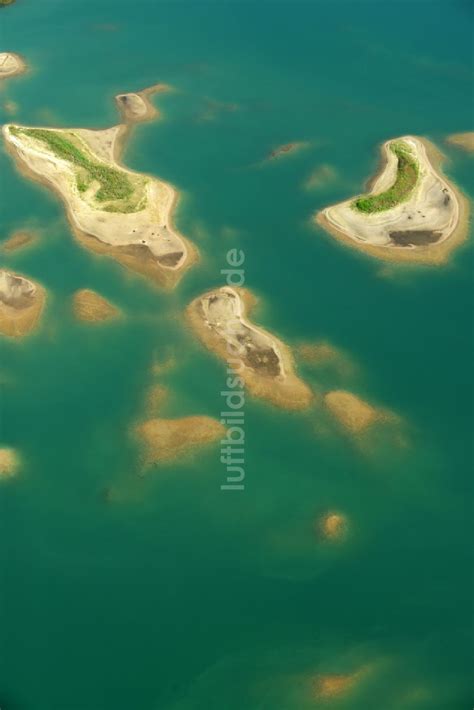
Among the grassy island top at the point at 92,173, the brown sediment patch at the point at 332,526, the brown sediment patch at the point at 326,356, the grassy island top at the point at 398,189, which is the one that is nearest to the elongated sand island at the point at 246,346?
the brown sediment patch at the point at 326,356

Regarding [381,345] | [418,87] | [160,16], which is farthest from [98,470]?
[160,16]

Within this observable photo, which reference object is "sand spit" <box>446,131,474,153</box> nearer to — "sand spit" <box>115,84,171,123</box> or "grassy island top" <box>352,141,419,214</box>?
"grassy island top" <box>352,141,419,214</box>

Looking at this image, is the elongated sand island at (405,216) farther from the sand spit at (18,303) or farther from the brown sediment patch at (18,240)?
the brown sediment patch at (18,240)

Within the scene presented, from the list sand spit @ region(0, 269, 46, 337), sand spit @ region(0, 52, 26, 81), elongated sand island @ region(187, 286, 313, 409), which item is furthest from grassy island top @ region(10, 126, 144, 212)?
sand spit @ region(0, 52, 26, 81)

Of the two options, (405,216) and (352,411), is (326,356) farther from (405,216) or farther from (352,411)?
(405,216)

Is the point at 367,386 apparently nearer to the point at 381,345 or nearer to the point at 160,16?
the point at 381,345

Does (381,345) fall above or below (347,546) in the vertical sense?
above
